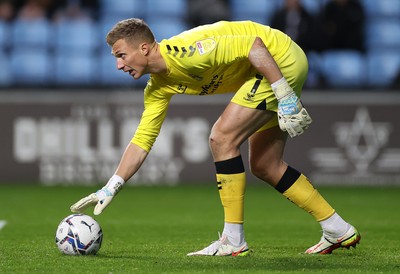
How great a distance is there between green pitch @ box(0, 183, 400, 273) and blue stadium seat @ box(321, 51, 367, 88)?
7.31ft

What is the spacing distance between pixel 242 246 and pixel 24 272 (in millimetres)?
1663

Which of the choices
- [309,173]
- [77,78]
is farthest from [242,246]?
[77,78]

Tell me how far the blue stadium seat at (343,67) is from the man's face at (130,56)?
914cm

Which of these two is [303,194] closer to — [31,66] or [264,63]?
[264,63]

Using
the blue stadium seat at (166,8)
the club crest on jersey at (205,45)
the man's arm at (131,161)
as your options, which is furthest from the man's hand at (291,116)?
the blue stadium seat at (166,8)

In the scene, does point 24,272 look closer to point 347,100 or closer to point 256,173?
point 256,173

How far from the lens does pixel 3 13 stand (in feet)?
53.5

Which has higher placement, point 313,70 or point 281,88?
point 281,88

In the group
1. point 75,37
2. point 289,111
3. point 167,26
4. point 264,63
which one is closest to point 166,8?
point 167,26

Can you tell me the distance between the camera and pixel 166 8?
1666 cm

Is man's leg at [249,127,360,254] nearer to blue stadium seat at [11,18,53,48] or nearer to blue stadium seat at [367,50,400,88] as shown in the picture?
blue stadium seat at [367,50,400,88]

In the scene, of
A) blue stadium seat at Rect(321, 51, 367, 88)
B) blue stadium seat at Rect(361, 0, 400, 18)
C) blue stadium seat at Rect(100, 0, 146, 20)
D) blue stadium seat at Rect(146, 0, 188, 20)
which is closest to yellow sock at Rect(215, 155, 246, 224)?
blue stadium seat at Rect(321, 51, 367, 88)

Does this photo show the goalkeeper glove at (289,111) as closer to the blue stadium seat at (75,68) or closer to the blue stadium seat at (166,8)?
the blue stadium seat at (75,68)

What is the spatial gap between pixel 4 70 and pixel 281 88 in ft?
33.0
